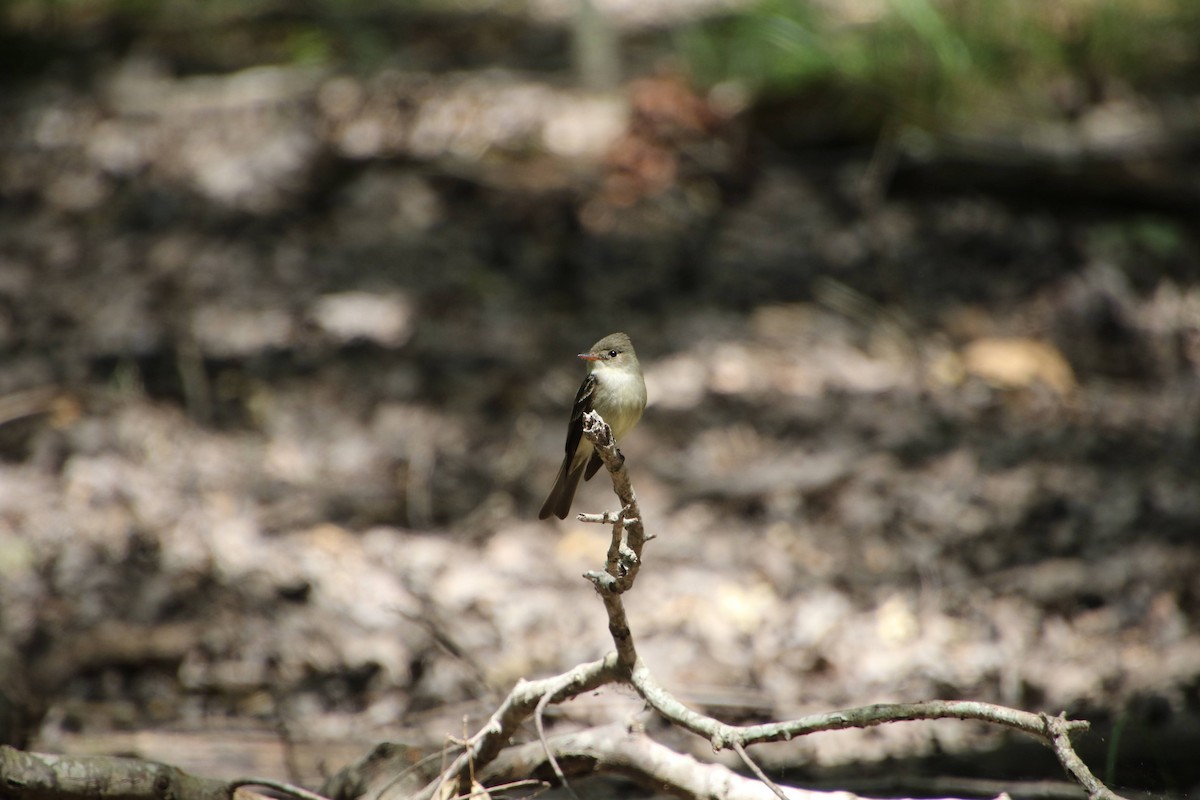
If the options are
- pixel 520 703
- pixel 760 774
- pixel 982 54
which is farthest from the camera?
pixel 982 54

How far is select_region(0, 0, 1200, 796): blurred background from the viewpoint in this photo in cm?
396

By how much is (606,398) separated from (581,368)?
8.86ft

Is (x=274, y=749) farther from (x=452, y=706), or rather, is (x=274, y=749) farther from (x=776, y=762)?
(x=776, y=762)

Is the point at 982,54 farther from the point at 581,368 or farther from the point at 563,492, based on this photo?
the point at 563,492

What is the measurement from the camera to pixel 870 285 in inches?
239

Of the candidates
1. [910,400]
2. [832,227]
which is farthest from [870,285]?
[910,400]

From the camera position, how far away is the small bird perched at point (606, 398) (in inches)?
117

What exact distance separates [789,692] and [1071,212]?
3.82 meters

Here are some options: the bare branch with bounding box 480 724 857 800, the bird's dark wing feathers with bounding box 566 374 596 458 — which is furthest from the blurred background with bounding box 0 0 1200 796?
the bird's dark wing feathers with bounding box 566 374 596 458

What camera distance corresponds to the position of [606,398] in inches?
117

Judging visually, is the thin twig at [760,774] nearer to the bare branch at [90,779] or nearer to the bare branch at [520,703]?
the bare branch at [520,703]

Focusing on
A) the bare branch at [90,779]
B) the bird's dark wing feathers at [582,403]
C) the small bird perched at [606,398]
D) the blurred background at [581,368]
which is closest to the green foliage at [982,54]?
the blurred background at [581,368]

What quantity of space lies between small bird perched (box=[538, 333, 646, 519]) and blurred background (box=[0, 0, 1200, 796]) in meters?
0.59

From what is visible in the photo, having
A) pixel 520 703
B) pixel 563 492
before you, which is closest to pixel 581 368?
pixel 563 492
